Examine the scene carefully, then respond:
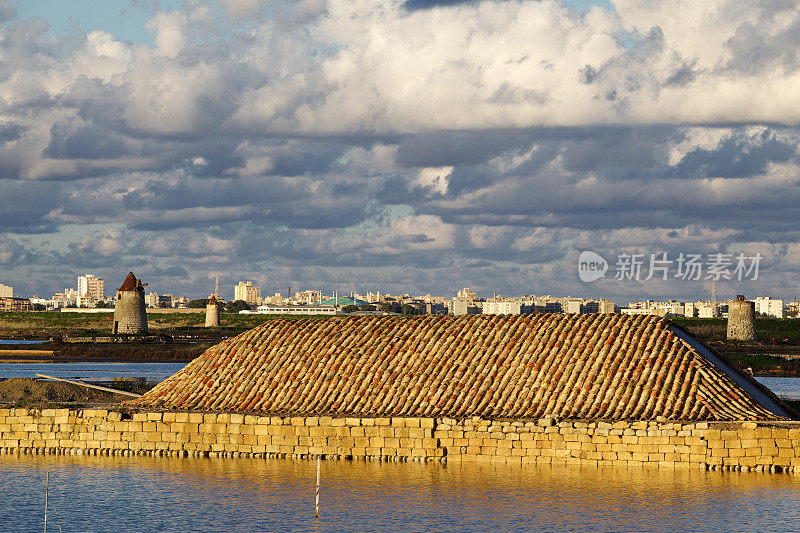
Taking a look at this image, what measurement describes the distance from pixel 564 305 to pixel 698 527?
137255mm

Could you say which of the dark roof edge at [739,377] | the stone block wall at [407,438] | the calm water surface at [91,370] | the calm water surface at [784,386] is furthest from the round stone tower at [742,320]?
the stone block wall at [407,438]

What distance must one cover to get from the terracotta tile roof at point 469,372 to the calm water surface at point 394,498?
8.08ft

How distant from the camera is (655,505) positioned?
2041 cm

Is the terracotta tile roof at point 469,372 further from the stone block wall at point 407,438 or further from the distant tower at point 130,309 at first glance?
the distant tower at point 130,309

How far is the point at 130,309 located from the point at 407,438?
3199 inches

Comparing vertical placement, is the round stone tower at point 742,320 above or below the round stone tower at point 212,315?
below

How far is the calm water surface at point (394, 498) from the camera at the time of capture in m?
19.4

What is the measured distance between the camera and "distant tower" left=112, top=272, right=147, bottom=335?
10125 cm

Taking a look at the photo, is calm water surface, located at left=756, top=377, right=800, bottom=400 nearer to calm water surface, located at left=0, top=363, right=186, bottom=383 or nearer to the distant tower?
calm water surface, located at left=0, top=363, right=186, bottom=383

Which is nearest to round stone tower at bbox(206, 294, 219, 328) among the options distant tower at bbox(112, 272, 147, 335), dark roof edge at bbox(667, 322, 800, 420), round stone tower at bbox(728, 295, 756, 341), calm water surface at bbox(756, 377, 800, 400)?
distant tower at bbox(112, 272, 147, 335)

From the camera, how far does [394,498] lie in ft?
70.1

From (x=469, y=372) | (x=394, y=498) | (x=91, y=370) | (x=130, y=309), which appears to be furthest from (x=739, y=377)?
(x=130, y=309)

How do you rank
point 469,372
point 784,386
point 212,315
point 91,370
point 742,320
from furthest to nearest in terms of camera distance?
point 212,315 < point 742,320 < point 91,370 < point 784,386 < point 469,372

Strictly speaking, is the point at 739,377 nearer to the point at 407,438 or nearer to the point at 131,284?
the point at 407,438
